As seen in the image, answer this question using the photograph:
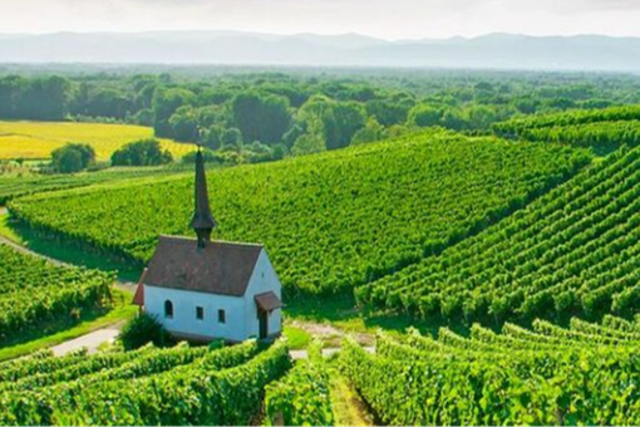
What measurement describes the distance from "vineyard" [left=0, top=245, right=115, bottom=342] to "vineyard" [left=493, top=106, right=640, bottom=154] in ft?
138

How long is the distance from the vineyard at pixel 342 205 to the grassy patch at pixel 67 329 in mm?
9040

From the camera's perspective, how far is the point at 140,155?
424ft

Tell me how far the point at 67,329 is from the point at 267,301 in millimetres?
13162

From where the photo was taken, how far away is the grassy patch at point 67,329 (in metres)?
44.9

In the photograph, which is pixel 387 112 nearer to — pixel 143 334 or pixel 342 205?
pixel 342 205

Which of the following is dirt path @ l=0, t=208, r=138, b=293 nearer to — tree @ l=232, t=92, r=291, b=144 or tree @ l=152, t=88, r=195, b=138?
tree @ l=152, t=88, r=195, b=138

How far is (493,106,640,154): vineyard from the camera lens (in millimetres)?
73062

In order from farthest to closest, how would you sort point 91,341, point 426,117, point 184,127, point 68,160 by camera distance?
point 184,127
point 426,117
point 68,160
point 91,341

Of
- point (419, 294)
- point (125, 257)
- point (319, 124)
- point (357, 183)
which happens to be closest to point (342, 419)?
point (419, 294)

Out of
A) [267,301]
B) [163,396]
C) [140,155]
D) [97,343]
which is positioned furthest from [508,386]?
[140,155]

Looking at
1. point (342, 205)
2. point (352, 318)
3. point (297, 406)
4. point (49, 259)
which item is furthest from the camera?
point (342, 205)

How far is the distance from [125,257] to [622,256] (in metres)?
34.4

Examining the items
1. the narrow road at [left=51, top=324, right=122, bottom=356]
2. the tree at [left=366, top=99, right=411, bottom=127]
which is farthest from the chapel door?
the tree at [left=366, top=99, right=411, bottom=127]

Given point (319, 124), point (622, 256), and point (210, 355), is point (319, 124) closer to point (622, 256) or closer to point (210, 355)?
point (622, 256)
